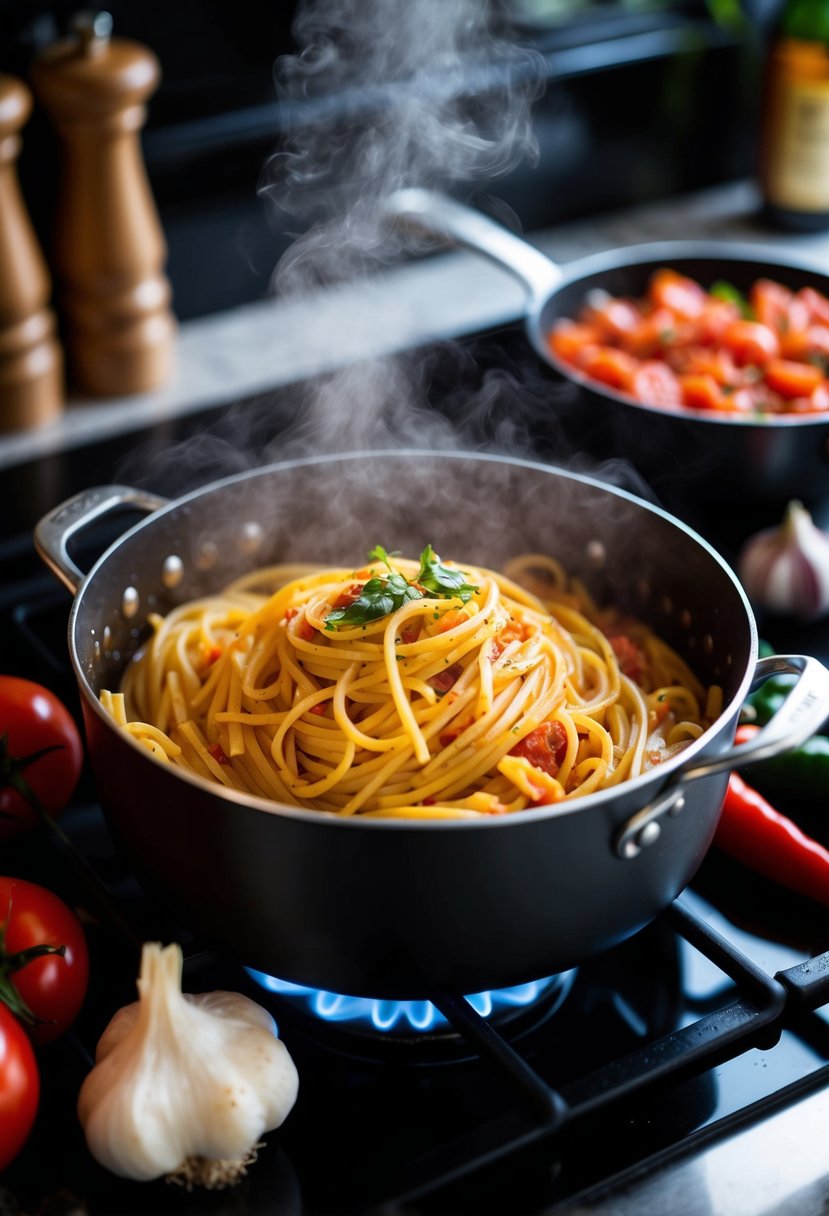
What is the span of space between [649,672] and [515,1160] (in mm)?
680

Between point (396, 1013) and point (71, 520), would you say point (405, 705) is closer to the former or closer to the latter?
point (396, 1013)

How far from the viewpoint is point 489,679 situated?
135 cm

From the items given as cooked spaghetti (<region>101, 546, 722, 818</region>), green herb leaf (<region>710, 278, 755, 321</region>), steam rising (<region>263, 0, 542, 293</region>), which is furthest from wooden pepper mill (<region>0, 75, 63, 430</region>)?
green herb leaf (<region>710, 278, 755, 321</region>)

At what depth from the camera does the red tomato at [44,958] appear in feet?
3.92

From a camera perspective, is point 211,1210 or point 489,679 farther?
point 489,679

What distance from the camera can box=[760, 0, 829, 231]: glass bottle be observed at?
273 cm

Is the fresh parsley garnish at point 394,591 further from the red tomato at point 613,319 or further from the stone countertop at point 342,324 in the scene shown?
the red tomato at point 613,319

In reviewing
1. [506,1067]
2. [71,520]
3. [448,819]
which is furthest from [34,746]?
[506,1067]

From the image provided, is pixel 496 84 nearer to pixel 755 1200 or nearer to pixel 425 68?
pixel 425 68

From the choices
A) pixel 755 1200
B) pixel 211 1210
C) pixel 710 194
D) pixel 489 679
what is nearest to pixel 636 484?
pixel 489 679

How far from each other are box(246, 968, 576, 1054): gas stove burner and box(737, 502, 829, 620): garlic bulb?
0.75 metres

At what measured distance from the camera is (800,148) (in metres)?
2.83

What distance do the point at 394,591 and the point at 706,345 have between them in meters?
1.20

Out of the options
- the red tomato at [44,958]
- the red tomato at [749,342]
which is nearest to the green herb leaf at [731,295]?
the red tomato at [749,342]
